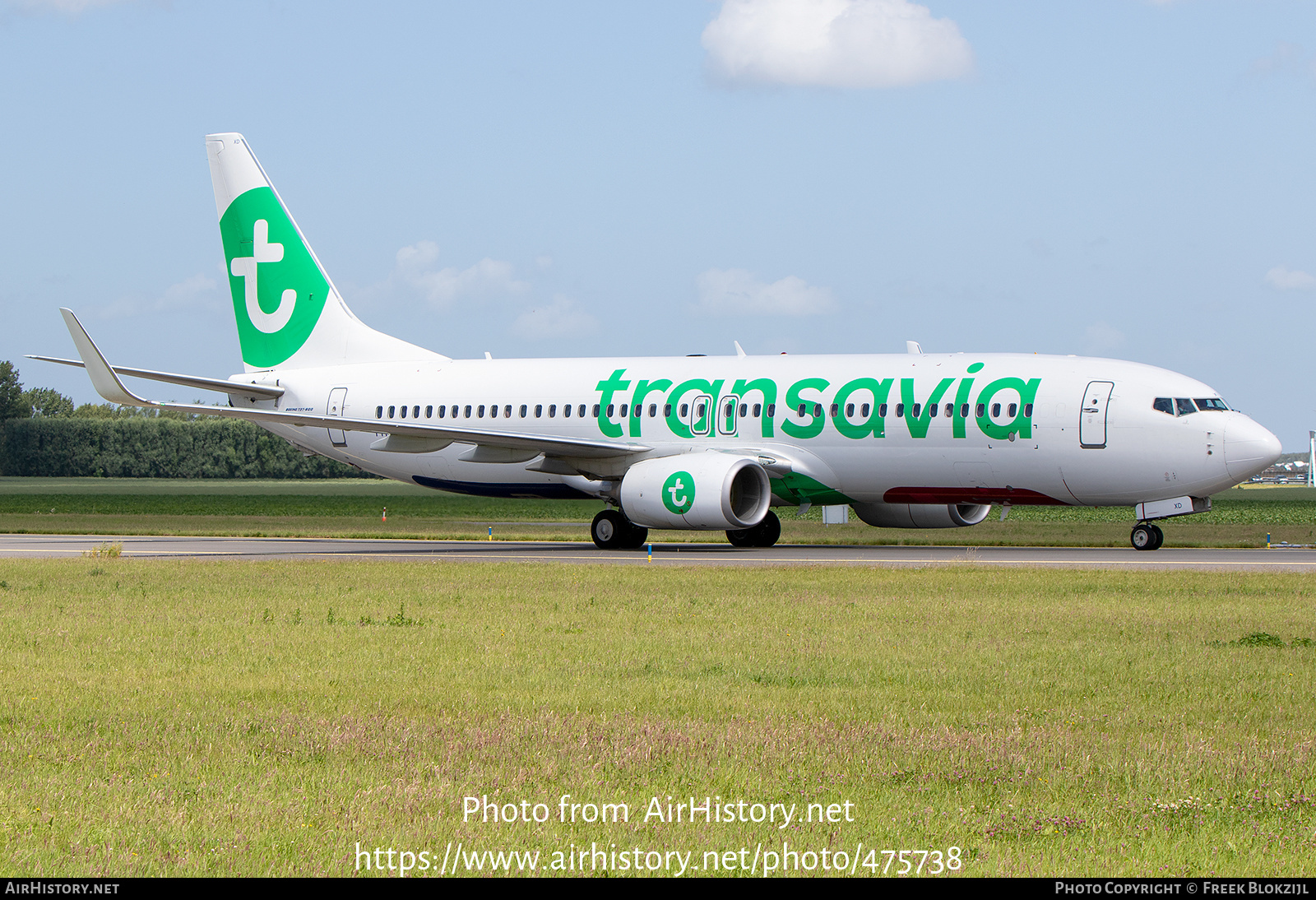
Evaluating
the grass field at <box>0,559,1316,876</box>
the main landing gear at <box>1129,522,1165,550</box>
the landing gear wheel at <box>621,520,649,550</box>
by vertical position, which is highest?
the main landing gear at <box>1129,522,1165,550</box>

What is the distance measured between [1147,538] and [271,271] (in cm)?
2006

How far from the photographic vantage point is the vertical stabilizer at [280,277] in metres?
33.8

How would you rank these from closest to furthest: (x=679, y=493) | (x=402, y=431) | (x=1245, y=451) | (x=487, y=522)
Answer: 1. (x=1245, y=451)
2. (x=679, y=493)
3. (x=402, y=431)
4. (x=487, y=522)

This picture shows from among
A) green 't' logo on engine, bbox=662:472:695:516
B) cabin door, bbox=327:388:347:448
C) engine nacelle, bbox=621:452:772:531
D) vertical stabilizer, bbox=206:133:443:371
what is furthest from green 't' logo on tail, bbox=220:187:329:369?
green 't' logo on engine, bbox=662:472:695:516

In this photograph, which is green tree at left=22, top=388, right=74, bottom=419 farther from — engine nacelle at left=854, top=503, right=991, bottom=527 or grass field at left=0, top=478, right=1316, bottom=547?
engine nacelle at left=854, top=503, right=991, bottom=527

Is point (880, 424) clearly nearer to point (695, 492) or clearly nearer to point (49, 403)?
point (695, 492)

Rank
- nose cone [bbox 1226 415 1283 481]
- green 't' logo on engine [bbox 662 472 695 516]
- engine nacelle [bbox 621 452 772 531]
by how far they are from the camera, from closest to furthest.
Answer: nose cone [bbox 1226 415 1283 481]
engine nacelle [bbox 621 452 772 531]
green 't' logo on engine [bbox 662 472 695 516]

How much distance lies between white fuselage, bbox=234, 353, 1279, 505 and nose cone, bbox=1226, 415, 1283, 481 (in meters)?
0.03

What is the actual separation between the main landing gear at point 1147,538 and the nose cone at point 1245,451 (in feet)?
6.56

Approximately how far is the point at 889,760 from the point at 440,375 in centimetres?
2591

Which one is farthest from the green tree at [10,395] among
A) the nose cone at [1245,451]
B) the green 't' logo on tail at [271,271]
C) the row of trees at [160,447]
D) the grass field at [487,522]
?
the nose cone at [1245,451]

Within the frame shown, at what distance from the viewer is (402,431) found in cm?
2825

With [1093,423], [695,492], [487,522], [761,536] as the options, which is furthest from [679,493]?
[487,522]

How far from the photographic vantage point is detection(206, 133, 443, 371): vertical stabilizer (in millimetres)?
33781
